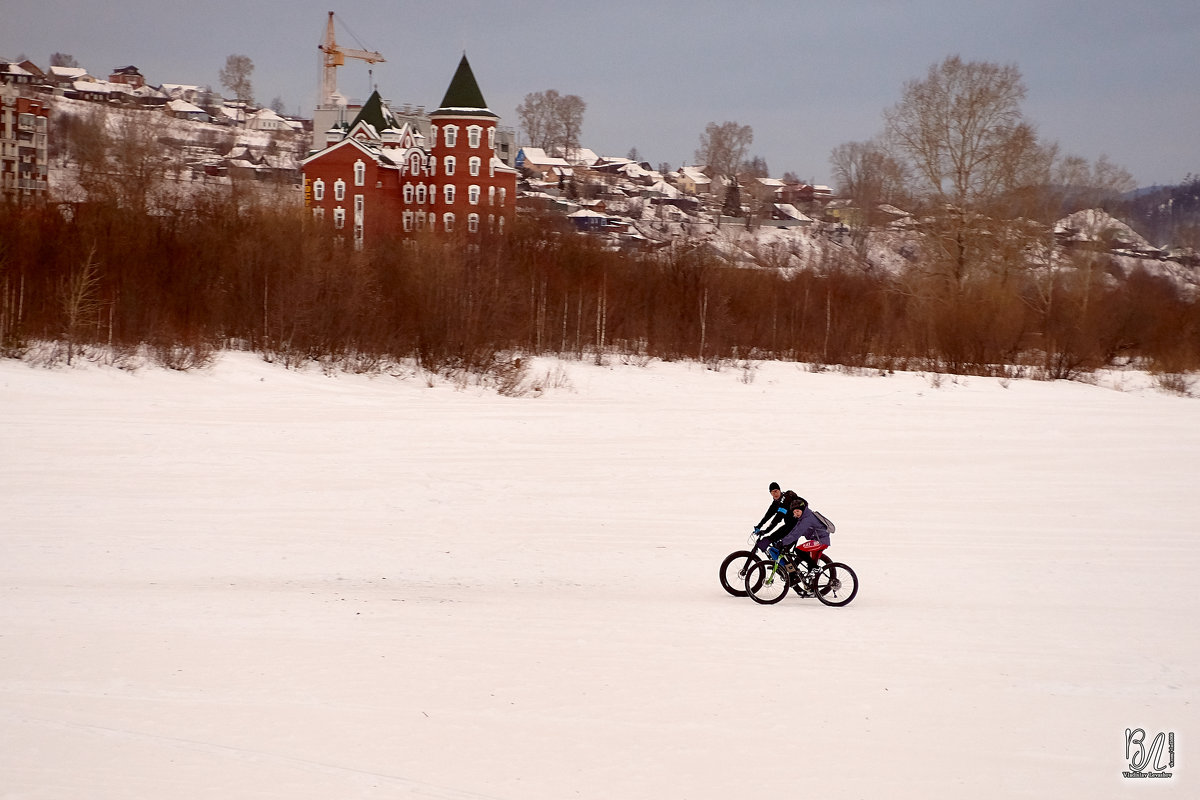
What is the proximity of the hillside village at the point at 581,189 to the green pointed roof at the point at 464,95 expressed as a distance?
26.0 feet

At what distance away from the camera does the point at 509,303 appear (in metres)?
39.4

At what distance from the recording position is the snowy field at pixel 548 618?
7723mm

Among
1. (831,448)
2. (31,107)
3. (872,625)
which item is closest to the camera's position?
(872,625)

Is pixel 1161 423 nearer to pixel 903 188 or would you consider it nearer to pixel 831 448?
pixel 831 448

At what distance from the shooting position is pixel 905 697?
364 inches

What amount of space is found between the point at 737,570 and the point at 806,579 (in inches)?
35.7

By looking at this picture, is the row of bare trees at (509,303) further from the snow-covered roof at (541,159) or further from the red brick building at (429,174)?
the snow-covered roof at (541,159)

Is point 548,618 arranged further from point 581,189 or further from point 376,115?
point 581,189

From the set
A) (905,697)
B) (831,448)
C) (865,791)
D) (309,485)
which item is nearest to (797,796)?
(865,791)

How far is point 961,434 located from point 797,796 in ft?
78.1

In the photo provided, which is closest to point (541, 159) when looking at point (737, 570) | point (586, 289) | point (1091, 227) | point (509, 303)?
point (1091, 227)

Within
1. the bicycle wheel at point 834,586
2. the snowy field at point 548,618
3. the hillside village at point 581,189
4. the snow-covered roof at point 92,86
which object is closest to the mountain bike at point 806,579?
the bicycle wheel at point 834,586

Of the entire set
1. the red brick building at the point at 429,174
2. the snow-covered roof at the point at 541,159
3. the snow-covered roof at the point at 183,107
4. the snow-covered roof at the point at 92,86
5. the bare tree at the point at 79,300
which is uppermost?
the snow-covered roof at the point at 92,86

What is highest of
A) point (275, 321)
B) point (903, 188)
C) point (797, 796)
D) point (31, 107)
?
point (31, 107)
